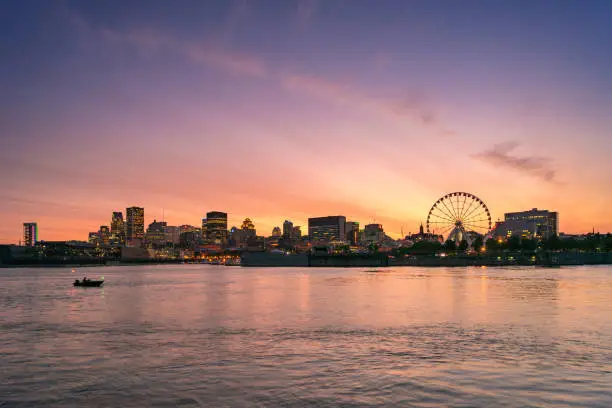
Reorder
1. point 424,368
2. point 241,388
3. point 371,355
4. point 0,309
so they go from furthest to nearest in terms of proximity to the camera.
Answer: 1. point 0,309
2. point 371,355
3. point 424,368
4. point 241,388

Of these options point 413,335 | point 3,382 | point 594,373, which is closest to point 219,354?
point 3,382

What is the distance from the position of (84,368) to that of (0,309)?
155 ft

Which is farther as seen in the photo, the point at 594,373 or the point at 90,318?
the point at 90,318

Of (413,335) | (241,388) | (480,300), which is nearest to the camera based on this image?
(241,388)

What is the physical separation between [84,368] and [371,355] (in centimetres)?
1842

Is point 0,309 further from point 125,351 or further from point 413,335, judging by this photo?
point 413,335

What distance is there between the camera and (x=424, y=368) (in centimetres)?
3125

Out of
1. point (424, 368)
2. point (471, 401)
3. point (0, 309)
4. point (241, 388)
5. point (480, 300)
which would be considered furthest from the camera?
point (480, 300)

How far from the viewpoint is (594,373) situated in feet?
96.4

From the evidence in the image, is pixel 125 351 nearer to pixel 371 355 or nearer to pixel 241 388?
pixel 241 388

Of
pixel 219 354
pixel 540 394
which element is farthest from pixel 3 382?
pixel 540 394

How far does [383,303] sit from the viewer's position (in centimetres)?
7412

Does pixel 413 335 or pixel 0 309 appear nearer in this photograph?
pixel 413 335

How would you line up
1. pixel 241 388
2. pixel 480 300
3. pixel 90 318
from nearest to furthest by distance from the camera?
pixel 241 388
pixel 90 318
pixel 480 300
